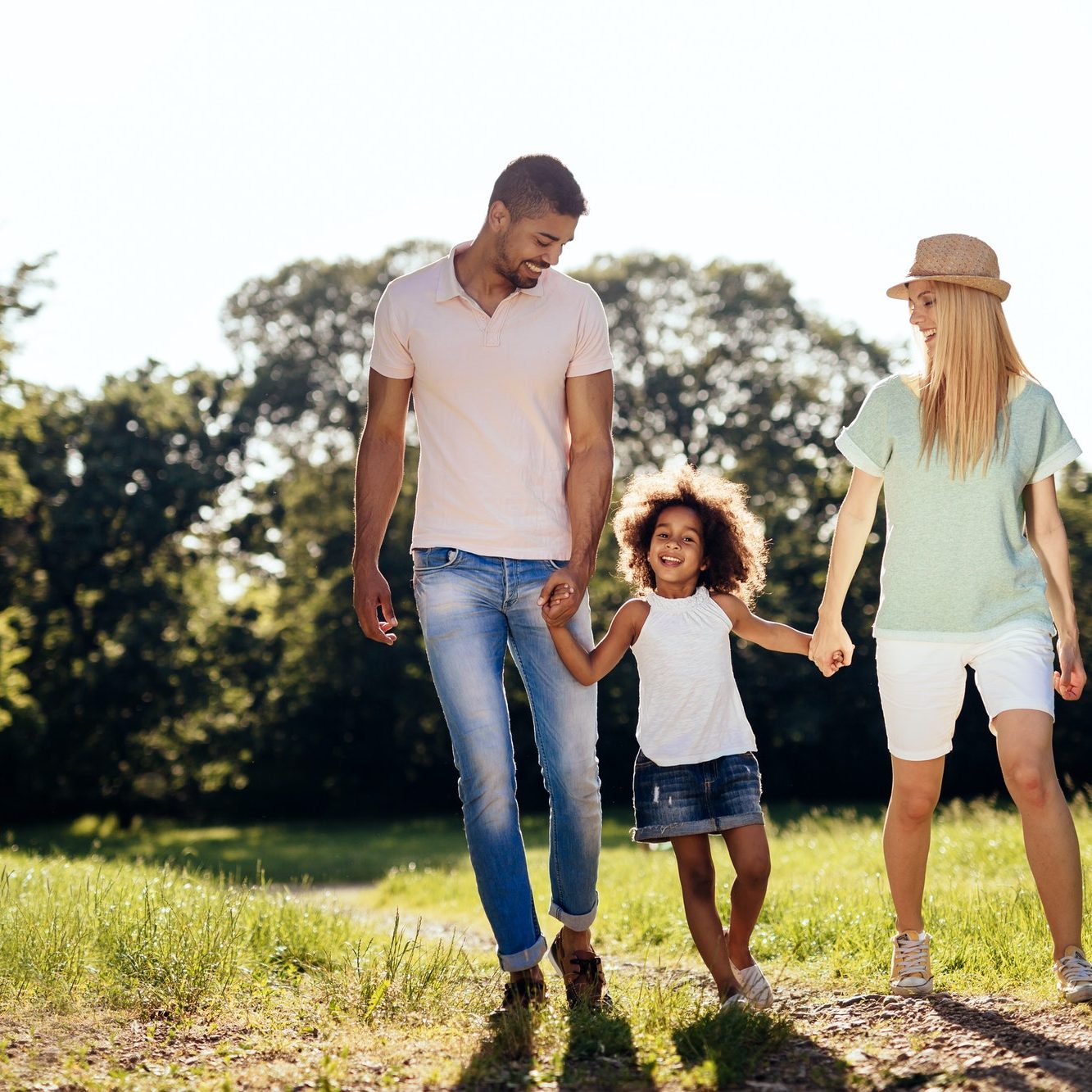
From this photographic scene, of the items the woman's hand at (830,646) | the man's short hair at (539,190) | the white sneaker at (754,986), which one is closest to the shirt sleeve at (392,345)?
the man's short hair at (539,190)

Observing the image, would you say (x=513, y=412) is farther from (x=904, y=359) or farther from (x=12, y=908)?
(x=904, y=359)

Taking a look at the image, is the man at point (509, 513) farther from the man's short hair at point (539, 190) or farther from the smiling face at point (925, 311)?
the smiling face at point (925, 311)

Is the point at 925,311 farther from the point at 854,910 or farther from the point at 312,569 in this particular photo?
the point at 312,569

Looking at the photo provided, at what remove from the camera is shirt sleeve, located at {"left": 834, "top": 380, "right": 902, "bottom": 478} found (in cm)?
451

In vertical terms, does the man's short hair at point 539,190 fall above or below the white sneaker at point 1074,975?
above

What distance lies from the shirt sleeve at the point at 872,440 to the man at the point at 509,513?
83cm

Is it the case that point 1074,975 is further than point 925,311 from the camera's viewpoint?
No

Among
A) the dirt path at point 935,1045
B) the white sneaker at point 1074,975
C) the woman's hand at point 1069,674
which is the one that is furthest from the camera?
the woman's hand at point 1069,674

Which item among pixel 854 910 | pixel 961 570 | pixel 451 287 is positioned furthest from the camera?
pixel 854 910

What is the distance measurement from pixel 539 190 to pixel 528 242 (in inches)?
6.7

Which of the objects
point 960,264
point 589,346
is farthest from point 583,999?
point 960,264

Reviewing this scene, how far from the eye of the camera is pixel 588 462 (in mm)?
4676

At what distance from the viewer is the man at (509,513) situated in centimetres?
436

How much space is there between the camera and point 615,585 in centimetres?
2938
